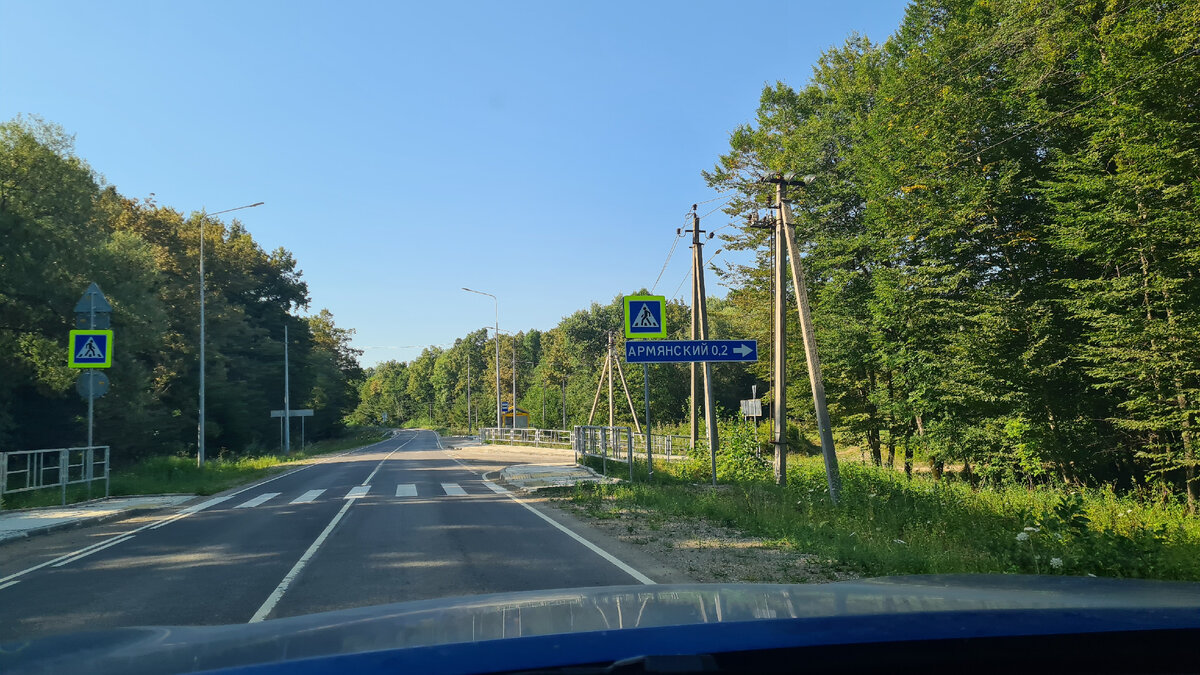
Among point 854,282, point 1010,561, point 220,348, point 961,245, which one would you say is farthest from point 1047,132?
point 220,348

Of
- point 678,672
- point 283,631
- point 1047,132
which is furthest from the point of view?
point 1047,132

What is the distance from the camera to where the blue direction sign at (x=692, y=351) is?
51.0ft

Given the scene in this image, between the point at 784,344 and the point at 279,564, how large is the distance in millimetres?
12221

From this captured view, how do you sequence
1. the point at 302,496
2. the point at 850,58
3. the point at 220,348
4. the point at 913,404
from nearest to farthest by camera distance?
1. the point at 302,496
2. the point at 913,404
3. the point at 850,58
4. the point at 220,348

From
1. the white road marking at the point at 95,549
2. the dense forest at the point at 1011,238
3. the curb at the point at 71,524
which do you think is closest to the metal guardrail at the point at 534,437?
the dense forest at the point at 1011,238

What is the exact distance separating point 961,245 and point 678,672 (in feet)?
79.8

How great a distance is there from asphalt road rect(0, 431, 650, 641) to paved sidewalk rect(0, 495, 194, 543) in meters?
0.55

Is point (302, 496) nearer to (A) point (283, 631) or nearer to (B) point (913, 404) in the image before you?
(A) point (283, 631)

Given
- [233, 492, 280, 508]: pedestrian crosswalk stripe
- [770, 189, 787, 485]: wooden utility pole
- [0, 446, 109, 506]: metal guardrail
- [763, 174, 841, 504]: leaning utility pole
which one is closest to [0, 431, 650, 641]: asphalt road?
[233, 492, 280, 508]: pedestrian crosswalk stripe

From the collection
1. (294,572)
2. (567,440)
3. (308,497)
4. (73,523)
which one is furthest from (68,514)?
(567,440)

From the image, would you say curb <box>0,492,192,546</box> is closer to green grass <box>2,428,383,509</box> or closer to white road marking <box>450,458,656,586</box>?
green grass <box>2,428,383,509</box>

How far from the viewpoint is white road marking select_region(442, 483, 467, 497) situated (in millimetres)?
17531

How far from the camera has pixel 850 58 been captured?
111 feet

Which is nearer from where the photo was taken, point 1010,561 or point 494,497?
point 1010,561
